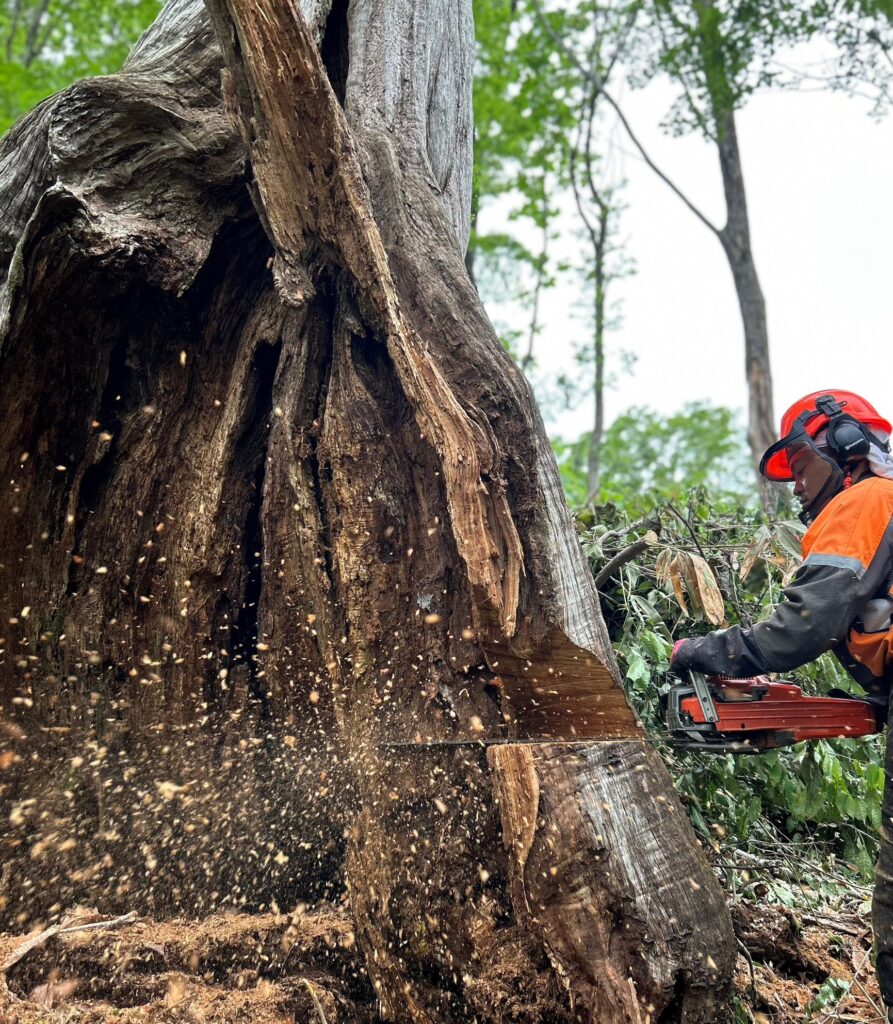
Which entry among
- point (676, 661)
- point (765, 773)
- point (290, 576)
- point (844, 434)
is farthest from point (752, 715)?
point (290, 576)

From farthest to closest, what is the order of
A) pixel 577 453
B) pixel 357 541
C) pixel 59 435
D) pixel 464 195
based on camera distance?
1. pixel 577 453
2. pixel 464 195
3. pixel 59 435
4. pixel 357 541

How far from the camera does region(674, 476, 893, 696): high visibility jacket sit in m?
2.44

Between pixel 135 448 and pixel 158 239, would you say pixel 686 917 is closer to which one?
pixel 135 448

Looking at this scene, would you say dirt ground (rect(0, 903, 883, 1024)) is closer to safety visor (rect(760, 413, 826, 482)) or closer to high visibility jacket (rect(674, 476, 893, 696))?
high visibility jacket (rect(674, 476, 893, 696))

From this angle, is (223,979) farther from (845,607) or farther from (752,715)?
(845,607)

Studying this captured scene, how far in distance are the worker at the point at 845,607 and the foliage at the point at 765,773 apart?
27 cm

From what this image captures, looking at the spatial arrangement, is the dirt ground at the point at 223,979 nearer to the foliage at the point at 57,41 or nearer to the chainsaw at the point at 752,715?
the chainsaw at the point at 752,715

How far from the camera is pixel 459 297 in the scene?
2.59 m

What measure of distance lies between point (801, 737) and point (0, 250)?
3291 millimetres

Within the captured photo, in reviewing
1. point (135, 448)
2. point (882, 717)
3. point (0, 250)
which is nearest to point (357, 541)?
point (135, 448)

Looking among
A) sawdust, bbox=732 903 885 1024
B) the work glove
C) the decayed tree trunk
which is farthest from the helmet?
sawdust, bbox=732 903 885 1024

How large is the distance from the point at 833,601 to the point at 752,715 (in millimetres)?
474

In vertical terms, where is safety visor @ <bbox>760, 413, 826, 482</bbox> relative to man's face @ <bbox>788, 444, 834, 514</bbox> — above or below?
above

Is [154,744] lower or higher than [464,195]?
lower
